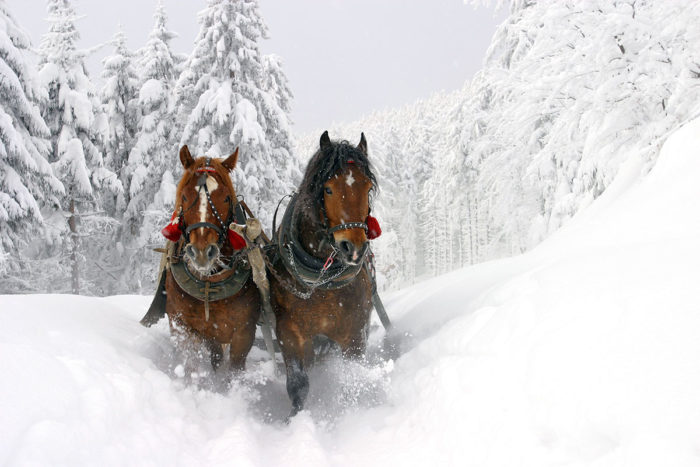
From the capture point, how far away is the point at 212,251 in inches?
130

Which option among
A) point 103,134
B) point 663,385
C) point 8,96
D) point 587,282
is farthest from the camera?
point 103,134

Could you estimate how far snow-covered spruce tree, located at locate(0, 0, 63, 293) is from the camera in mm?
10031

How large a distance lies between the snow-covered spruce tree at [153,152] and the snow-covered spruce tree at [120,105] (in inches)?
14.9

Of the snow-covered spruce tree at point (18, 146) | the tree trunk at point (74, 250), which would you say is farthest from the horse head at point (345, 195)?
the tree trunk at point (74, 250)

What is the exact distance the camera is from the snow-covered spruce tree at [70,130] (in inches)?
543

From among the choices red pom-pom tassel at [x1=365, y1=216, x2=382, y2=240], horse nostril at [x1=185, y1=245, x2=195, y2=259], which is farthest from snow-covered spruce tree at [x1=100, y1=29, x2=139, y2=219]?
red pom-pom tassel at [x1=365, y1=216, x2=382, y2=240]

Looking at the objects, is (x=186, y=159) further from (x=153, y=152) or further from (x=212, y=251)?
(x=153, y=152)

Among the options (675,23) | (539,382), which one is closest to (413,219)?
(675,23)

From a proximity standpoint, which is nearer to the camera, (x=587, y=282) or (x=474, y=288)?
(x=587, y=282)

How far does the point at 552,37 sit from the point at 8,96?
1246 centimetres

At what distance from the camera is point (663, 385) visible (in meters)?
1.80

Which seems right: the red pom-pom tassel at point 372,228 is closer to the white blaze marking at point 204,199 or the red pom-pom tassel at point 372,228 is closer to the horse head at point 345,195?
the horse head at point 345,195

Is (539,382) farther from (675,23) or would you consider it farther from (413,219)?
(413,219)

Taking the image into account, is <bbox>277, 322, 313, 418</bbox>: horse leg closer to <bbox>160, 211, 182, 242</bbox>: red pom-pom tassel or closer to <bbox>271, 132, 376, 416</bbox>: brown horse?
<bbox>271, 132, 376, 416</bbox>: brown horse
